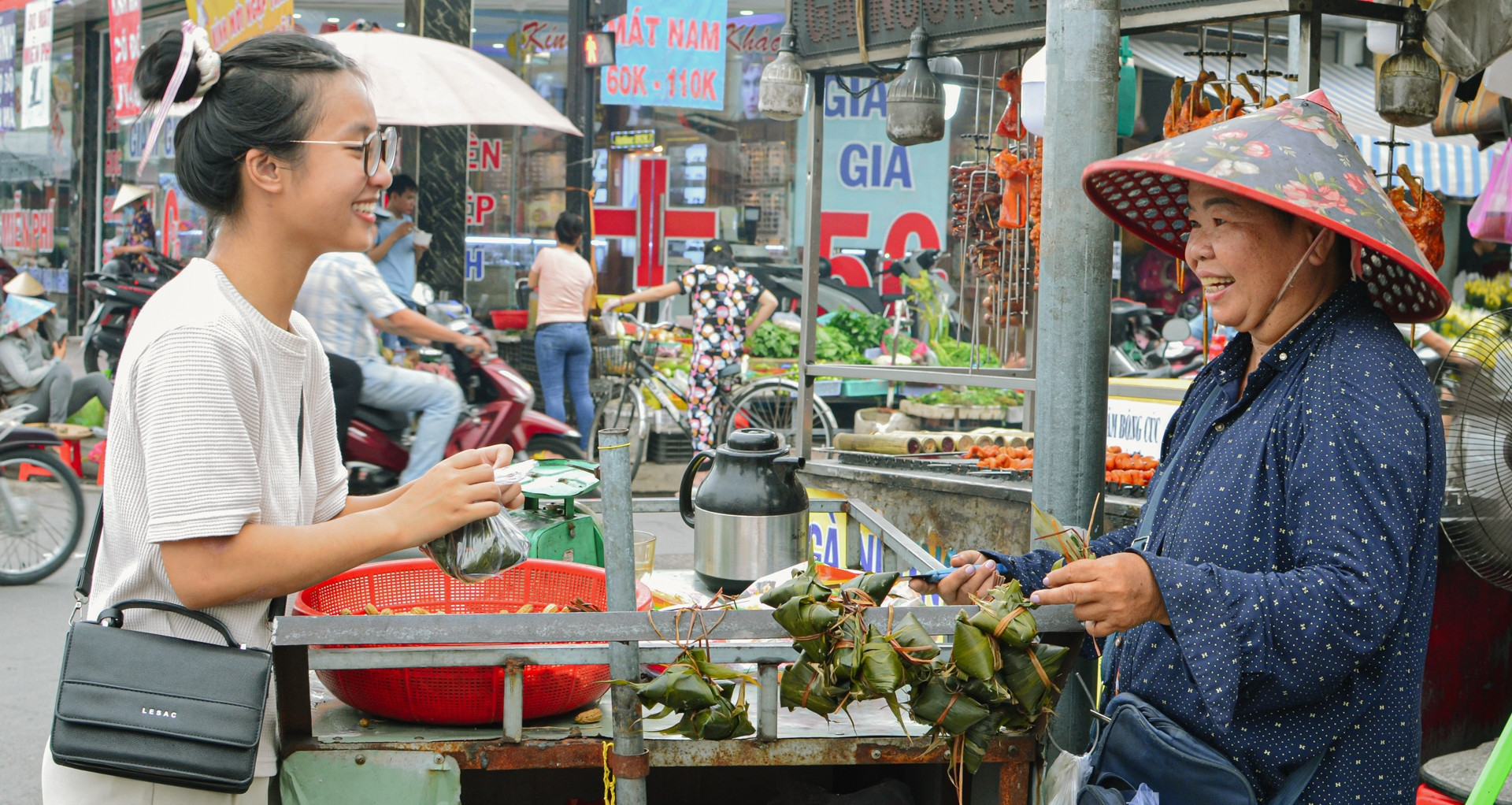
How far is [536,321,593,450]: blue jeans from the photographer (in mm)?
8898

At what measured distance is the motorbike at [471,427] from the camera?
6.15 m

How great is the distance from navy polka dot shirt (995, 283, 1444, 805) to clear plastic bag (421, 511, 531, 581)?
0.92m

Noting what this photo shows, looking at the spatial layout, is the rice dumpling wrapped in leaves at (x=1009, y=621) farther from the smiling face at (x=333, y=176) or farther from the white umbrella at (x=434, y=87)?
the white umbrella at (x=434, y=87)

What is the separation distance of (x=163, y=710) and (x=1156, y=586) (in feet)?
4.31

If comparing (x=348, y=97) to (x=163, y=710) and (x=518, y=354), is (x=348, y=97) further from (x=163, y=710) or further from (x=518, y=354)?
(x=518, y=354)

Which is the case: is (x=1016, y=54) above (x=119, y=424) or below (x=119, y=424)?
above

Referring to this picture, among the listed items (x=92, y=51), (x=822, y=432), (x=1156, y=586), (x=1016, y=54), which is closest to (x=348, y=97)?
(x=1156, y=586)

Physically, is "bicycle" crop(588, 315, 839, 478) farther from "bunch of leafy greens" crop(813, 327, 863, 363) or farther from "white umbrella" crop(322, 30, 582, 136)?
"white umbrella" crop(322, 30, 582, 136)

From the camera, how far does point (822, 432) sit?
30.3ft

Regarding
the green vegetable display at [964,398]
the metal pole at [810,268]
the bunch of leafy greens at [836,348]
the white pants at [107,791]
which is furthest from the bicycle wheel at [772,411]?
the white pants at [107,791]

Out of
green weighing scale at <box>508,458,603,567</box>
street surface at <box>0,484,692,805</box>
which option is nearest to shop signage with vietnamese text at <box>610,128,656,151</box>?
street surface at <box>0,484,692,805</box>

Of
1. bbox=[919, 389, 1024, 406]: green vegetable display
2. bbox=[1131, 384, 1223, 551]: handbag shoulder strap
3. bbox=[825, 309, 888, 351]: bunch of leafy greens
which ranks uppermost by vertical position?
bbox=[825, 309, 888, 351]: bunch of leafy greens

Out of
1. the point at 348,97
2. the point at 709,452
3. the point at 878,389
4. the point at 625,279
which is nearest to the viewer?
the point at 348,97

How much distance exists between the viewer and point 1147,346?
34.3 ft
